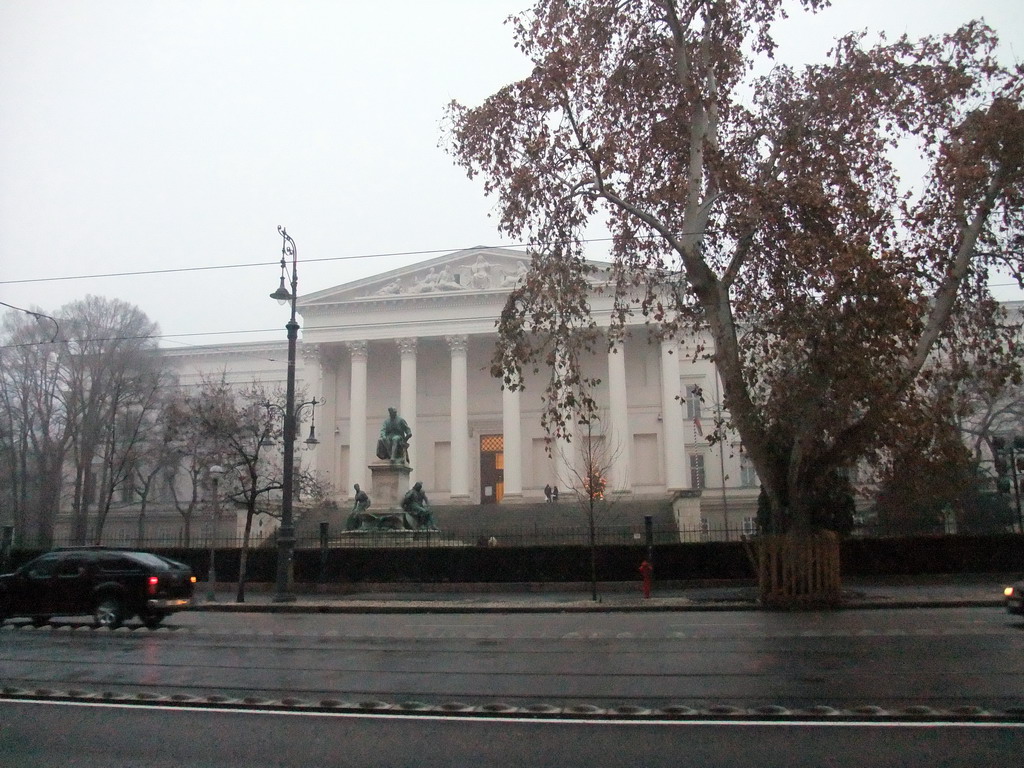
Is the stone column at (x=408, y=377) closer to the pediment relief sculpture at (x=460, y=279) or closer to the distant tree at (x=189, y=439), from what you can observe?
the pediment relief sculpture at (x=460, y=279)

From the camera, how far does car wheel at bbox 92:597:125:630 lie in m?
16.2

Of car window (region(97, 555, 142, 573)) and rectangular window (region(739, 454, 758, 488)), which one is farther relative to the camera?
rectangular window (region(739, 454, 758, 488))

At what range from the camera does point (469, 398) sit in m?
60.1

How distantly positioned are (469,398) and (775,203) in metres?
43.1

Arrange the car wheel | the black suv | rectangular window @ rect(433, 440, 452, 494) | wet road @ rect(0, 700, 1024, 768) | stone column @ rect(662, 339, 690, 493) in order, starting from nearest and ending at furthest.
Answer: wet road @ rect(0, 700, 1024, 768)
the car wheel
the black suv
stone column @ rect(662, 339, 690, 493)
rectangular window @ rect(433, 440, 452, 494)

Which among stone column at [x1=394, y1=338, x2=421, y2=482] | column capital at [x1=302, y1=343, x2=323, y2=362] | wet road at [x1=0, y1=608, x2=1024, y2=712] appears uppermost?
column capital at [x1=302, y1=343, x2=323, y2=362]

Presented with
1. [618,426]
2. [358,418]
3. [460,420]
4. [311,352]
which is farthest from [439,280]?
[618,426]

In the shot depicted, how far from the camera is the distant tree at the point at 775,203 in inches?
688

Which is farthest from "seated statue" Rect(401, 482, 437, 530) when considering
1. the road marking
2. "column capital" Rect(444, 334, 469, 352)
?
"column capital" Rect(444, 334, 469, 352)

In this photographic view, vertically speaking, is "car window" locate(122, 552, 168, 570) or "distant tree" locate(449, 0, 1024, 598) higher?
"distant tree" locate(449, 0, 1024, 598)

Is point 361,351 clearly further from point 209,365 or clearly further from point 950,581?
point 950,581

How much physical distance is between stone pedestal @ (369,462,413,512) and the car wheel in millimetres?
16346

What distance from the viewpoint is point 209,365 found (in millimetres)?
69188

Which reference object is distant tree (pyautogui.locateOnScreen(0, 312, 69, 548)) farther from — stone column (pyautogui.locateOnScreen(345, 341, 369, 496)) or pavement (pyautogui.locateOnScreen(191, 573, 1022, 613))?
stone column (pyautogui.locateOnScreen(345, 341, 369, 496))
